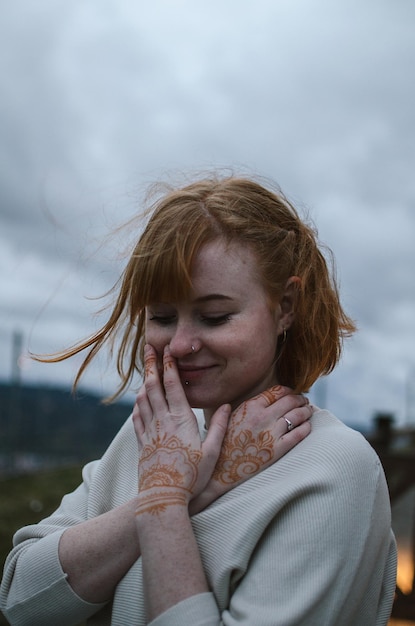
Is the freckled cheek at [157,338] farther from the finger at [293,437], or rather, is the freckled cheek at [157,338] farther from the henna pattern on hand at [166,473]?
the finger at [293,437]

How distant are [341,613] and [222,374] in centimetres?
62

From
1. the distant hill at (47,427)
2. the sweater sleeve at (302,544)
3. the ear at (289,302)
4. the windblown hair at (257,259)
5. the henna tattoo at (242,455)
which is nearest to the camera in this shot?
the sweater sleeve at (302,544)

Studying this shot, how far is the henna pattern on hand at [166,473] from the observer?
1.40 m

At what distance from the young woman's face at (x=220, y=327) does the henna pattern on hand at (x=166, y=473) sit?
0.19 m

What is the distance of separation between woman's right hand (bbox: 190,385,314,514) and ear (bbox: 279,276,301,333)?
258 mm

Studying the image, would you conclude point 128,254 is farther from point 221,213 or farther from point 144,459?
point 144,459

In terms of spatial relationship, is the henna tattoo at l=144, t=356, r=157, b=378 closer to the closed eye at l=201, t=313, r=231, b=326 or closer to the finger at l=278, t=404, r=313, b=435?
the closed eye at l=201, t=313, r=231, b=326

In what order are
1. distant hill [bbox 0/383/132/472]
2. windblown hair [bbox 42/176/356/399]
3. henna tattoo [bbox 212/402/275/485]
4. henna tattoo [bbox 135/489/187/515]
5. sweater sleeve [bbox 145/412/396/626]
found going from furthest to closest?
1. distant hill [bbox 0/383/132/472]
2. windblown hair [bbox 42/176/356/399]
3. henna tattoo [bbox 212/402/275/485]
4. henna tattoo [bbox 135/489/187/515]
5. sweater sleeve [bbox 145/412/396/626]

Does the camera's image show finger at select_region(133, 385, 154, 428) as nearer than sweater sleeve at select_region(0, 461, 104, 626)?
No

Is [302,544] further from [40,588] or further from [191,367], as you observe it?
[40,588]

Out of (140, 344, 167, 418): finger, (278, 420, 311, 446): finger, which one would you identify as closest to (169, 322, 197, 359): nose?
(140, 344, 167, 418): finger

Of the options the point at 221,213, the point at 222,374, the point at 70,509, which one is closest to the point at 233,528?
the point at 222,374

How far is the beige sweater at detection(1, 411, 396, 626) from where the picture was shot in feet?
4.17

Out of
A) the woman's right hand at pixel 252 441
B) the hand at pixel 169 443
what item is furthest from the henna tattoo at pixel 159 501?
A: the woman's right hand at pixel 252 441
